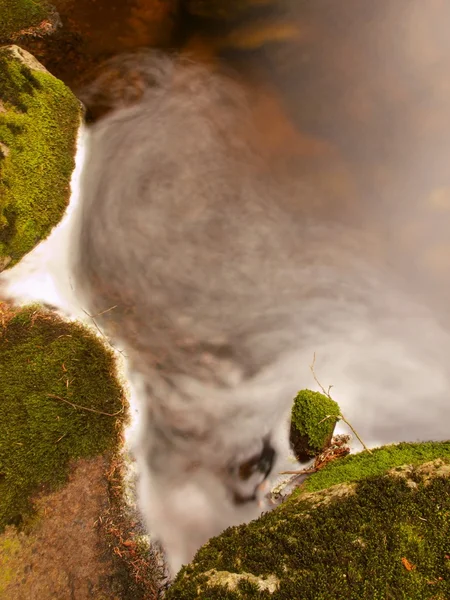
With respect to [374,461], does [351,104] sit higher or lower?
higher

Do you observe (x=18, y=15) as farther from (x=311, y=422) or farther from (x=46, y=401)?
(x=311, y=422)

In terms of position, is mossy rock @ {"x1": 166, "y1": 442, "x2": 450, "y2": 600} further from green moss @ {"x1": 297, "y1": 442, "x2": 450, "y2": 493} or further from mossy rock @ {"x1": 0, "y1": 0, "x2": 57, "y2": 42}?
mossy rock @ {"x1": 0, "y1": 0, "x2": 57, "y2": 42}

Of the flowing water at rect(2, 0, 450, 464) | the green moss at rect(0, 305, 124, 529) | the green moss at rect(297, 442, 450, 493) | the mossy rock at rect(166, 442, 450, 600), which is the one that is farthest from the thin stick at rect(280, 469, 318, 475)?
the green moss at rect(0, 305, 124, 529)

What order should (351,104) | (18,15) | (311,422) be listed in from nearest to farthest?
1. (311,422)
2. (18,15)
3. (351,104)

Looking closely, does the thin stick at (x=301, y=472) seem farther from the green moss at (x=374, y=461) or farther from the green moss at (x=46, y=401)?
the green moss at (x=46, y=401)

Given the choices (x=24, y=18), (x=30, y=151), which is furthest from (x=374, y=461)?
(x=24, y=18)
